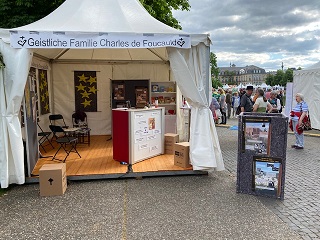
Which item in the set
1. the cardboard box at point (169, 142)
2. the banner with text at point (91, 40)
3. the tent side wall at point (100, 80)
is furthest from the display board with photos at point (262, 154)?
the tent side wall at point (100, 80)

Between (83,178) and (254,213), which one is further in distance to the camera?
(83,178)

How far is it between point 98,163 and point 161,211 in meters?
2.41

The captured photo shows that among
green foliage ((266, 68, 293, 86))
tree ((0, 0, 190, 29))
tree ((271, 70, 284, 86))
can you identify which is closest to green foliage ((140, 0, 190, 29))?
tree ((0, 0, 190, 29))

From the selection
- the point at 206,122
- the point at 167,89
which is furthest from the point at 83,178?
the point at 167,89

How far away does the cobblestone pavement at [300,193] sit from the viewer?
352 cm

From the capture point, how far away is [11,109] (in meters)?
4.51

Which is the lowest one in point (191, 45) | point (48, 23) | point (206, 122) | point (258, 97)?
point (206, 122)

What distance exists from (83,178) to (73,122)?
4.29 metres

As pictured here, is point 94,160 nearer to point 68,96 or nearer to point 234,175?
point 234,175

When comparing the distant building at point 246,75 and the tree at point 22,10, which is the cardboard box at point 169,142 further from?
the distant building at point 246,75

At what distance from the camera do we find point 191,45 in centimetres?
492

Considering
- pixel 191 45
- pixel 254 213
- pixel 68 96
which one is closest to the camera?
A: pixel 254 213

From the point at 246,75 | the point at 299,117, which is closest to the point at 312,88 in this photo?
the point at 299,117

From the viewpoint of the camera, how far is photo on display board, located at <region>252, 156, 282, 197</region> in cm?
418
